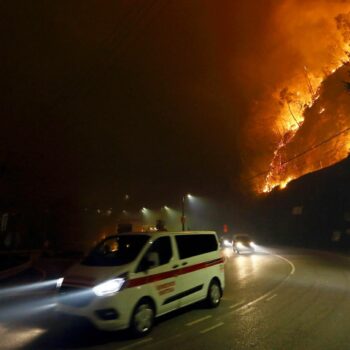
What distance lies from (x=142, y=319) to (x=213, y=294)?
2960 mm

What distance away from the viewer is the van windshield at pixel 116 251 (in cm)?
830

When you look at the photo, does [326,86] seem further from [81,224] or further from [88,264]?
[88,264]

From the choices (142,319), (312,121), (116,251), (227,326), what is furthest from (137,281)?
(312,121)

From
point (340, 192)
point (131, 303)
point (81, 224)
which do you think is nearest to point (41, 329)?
point (131, 303)

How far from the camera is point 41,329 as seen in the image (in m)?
8.58

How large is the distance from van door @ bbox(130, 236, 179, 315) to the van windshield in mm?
242

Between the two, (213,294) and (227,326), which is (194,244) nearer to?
(213,294)

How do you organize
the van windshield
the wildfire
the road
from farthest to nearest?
the wildfire
the van windshield
the road

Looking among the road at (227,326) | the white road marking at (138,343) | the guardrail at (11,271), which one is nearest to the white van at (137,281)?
the white road marking at (138,343)

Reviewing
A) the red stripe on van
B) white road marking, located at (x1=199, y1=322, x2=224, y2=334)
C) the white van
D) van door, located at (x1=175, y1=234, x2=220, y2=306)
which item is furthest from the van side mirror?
white road marking, located at (x1=199, y1=322, x2=224, y2=334)

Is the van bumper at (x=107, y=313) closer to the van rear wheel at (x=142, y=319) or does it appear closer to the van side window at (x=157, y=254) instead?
the van rear wheel at (x=142, y=319)

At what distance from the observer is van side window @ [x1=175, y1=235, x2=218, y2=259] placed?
9539 mm

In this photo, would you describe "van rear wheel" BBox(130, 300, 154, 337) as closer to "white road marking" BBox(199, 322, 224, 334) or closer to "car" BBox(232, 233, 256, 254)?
"white road marking" BBox(199, 322, 224, 334)

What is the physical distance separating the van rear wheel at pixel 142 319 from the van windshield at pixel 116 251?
84 centimetres
